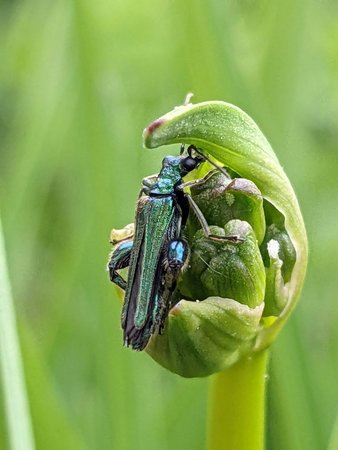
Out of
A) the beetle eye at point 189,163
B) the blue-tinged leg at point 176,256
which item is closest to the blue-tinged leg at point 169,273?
the blue-tinged leg at point 176,256

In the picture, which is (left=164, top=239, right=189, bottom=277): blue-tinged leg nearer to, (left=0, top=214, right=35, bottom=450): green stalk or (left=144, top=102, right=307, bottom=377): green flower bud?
(left=144, top=102, right=307, bottom=377): green flower bud

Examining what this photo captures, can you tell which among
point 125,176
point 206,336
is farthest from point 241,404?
point 125,176

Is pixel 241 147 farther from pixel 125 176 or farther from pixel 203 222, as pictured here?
pixel 125 176

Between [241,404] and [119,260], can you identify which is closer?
[241,404]

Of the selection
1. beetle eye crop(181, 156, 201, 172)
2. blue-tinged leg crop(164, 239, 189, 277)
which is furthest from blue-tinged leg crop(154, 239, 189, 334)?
beetle eye crop(181, 156, 201, 172)

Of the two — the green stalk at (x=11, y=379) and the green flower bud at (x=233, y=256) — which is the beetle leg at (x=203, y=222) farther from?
the green stalk at (x=11, y=379)

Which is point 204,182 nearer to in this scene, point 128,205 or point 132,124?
point 128,205
